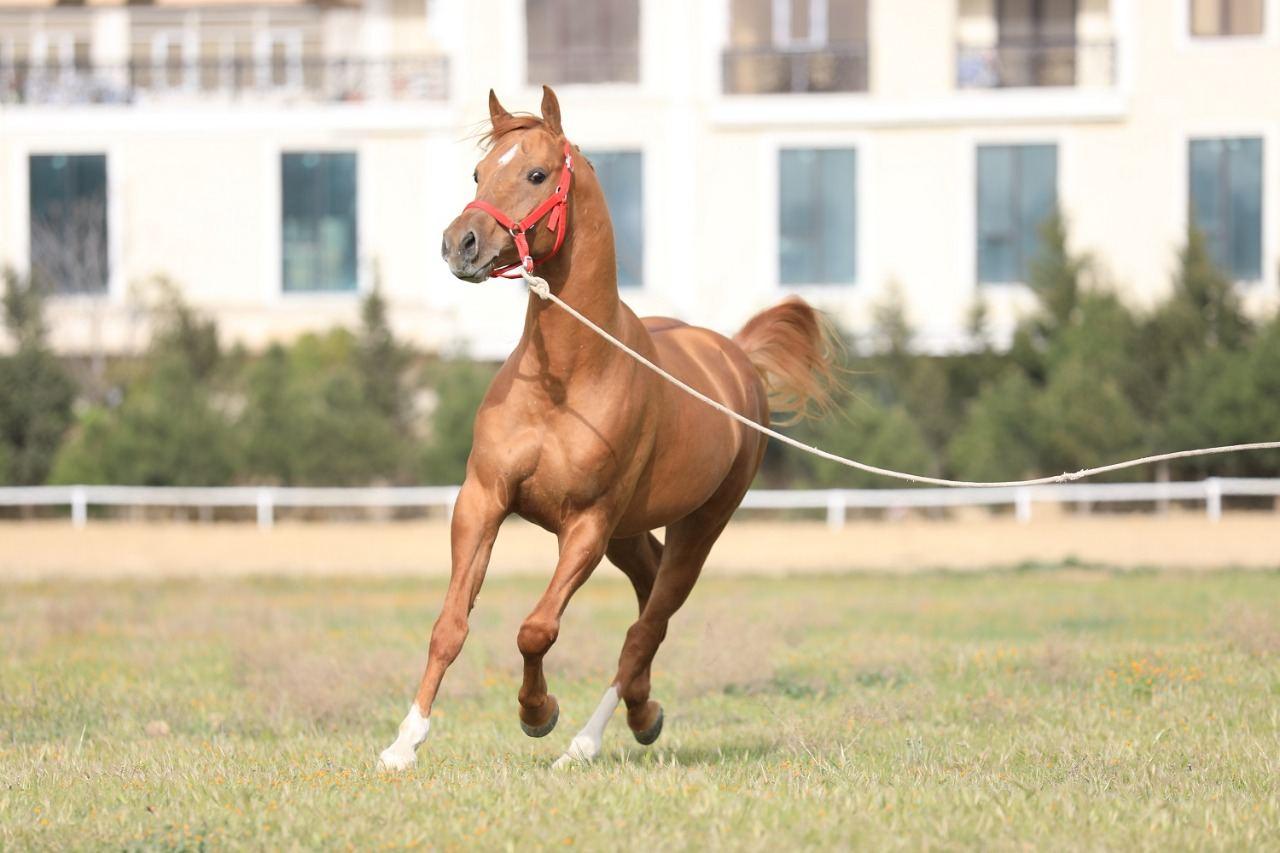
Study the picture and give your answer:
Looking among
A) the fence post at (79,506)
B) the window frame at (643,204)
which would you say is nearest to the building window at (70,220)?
the fence post at (79,506)

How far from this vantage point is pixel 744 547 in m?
29.5

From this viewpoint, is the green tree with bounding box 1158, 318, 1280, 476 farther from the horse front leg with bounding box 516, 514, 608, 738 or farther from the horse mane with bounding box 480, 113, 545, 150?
the horse mane with bounding box 480, 113, 545, 150

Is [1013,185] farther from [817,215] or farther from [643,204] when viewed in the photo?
[643,204]

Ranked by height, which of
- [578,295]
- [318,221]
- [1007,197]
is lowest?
[578,295]

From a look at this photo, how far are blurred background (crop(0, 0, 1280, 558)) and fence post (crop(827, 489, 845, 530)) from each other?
993 millimetres

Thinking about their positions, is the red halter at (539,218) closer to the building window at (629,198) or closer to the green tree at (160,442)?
the green tree at (160,442)

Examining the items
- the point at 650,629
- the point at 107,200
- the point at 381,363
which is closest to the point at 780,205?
the point at 381,363

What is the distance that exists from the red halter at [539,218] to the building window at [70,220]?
32.4 metres

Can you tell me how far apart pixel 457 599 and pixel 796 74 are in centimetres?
3087

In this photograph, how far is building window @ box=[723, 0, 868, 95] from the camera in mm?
38031

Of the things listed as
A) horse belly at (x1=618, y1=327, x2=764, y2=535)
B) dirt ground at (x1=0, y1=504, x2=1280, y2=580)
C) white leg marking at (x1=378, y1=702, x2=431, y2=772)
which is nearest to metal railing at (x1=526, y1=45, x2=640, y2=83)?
dirt ground at (x1=0, y1=504, x2=1280, y2=580)

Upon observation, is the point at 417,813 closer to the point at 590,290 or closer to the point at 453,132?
the point at 590,290

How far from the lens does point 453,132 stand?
3897cm

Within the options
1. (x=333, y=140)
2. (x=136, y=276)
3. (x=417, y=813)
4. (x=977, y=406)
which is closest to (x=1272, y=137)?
(x=977, y=406)
